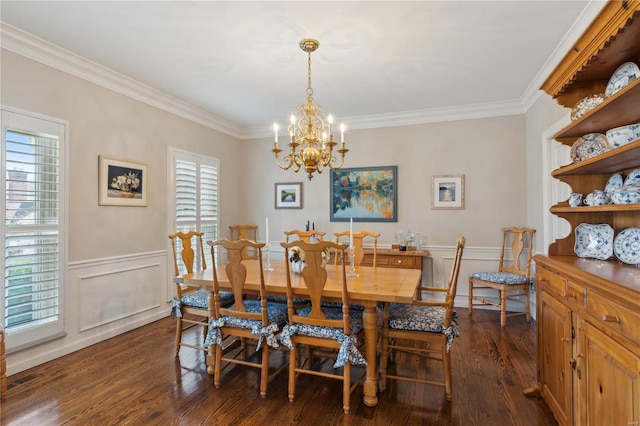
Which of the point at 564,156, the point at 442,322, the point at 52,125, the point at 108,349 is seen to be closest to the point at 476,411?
the point at 442,322

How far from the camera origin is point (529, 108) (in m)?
4.17

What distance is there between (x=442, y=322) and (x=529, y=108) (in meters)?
3.20

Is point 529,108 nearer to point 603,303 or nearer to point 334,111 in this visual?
point 334,111

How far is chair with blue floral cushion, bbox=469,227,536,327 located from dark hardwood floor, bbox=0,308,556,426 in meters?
0.84

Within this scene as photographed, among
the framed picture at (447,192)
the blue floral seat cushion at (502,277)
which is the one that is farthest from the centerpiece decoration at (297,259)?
the framed picture at (447,192)

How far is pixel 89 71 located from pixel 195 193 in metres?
1.86

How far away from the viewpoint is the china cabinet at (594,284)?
137 centimetres

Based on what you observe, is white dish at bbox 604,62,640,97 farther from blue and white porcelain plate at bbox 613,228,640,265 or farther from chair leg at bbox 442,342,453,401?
chair leg at bbox 442,342,453,401

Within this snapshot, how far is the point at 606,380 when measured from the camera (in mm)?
1472

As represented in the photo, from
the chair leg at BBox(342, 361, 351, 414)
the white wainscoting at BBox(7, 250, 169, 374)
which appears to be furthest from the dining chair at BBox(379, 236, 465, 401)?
the white wainscoting at BBox(7, 250, 169, 374)

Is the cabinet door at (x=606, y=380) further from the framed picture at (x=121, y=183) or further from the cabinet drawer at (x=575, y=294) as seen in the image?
the framed picture at (x=121, y=183)

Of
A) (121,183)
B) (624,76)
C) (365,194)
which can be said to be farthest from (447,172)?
(121,183)

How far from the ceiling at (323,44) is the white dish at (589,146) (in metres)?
0.92

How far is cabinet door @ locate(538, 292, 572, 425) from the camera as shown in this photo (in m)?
1.83
